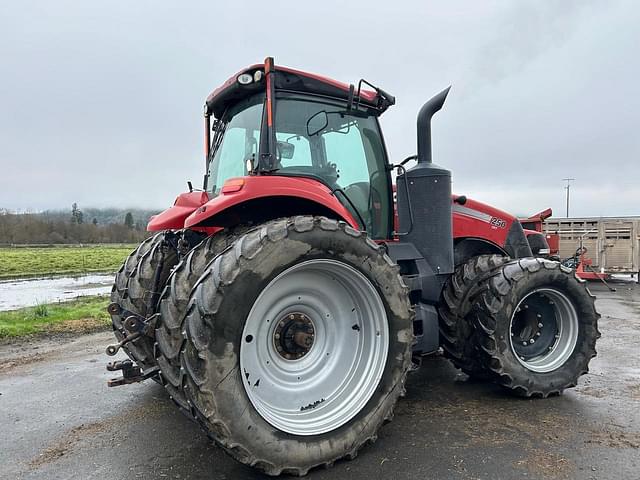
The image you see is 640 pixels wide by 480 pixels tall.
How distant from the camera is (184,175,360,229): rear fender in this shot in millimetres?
2955

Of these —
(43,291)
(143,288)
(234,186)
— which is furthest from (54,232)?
(234,186)

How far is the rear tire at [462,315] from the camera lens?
423 cm

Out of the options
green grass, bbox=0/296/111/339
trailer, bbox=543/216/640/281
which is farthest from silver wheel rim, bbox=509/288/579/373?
trailer, bbox=543/216/640/281

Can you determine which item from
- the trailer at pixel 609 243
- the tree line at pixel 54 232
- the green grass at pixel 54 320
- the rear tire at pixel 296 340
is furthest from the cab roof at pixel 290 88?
the tree line at pixel 54 232

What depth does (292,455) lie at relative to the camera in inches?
108

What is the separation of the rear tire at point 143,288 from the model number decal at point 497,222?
3238mm

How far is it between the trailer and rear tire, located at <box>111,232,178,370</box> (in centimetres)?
1237

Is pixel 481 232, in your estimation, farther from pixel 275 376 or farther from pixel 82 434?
pixel 82 434

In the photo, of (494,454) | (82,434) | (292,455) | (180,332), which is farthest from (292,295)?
(82,434)

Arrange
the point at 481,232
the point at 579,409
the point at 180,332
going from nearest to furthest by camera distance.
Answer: the point at 180,332
the point at 579,409
the point at 481,232

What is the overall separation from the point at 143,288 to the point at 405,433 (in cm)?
244

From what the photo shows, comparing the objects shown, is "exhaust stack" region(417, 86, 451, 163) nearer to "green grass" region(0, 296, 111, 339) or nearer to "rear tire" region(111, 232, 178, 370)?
"rear tire" region(111, 232, 178, 370)

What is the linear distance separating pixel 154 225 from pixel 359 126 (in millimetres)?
1876

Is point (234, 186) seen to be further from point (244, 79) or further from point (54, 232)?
point (54, 232)
